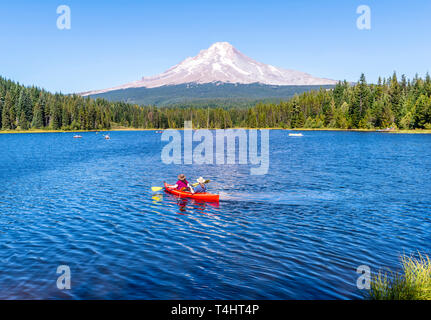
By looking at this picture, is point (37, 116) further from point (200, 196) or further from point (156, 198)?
point (200, 196)

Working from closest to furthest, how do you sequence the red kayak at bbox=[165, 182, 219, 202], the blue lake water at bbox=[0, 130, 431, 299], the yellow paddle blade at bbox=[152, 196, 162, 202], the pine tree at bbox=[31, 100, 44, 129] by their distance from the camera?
the blue lake water at bbox=[0, 130, 431, 299]
the red kayak at bbox=[165, 182, 219, 202]
the yellow paddle blade at bbox=[152, 196, 162, 202]
the pine tree at bbox=[31, 100, 44, 129]

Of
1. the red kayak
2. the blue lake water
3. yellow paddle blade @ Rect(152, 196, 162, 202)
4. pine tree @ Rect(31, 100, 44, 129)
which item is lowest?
the blue lake water

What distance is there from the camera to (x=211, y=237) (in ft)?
66.4

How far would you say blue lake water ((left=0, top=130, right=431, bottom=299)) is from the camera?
14.0 metres

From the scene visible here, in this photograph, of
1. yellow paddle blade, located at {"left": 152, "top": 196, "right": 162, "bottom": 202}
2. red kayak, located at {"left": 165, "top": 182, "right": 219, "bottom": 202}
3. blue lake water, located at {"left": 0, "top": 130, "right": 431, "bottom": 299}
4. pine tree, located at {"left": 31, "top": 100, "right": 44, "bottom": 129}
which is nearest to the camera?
blue lake water, located at {"left": 0, "top": 130, "right": 431, "bottom": 299}

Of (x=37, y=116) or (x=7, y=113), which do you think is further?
(x=37, y=116)

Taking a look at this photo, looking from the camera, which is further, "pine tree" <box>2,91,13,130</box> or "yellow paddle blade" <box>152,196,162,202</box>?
"pine tree" <box>2,91,13,130</box>

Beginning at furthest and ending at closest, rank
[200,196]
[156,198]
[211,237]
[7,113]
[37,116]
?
[37,116] < [7,113] < [156,198] < [200,196] < [211,237]

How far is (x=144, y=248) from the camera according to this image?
18.6 meters

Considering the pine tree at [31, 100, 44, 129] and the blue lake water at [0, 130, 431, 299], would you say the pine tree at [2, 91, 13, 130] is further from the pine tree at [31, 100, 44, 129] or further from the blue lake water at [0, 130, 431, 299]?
the blue lake water at [0, 130, 431, 299]

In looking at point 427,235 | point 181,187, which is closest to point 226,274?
point 427,235

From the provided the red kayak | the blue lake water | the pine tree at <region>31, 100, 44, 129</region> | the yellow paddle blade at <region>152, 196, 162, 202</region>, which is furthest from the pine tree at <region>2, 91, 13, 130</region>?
the red kayak

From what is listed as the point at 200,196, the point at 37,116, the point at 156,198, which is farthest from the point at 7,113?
the point at 200,196
